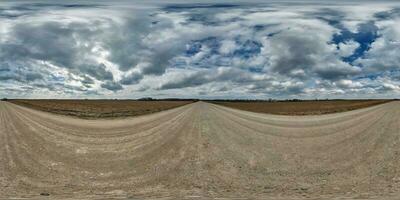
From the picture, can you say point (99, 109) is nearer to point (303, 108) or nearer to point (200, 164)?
point (303, 108)

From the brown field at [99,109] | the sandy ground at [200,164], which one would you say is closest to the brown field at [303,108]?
the brown field at [99,109]

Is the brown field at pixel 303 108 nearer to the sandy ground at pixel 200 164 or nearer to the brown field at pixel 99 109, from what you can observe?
the brown field at pixel 99 109

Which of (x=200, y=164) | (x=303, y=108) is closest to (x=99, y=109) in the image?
(x=303, y=108)

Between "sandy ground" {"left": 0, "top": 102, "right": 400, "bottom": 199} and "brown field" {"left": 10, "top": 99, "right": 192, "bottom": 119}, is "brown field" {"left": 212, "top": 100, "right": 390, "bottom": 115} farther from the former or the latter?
"sandy ground" {"left": 0, "top": 102, "right": 400, "bottom": 199}

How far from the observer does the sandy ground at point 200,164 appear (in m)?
11.0

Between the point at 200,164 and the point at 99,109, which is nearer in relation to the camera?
the point at 200,164

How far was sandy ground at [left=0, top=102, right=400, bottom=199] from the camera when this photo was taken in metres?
11.0

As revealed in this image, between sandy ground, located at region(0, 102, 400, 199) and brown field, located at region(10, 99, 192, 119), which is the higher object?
brown field, located at region(10, 99, 192, 119)

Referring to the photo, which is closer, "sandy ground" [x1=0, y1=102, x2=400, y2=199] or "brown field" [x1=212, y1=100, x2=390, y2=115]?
"sandy ground" [x1=0, y1=102, x2=400, y2=199]

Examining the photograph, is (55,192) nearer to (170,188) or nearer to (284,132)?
(170,188)

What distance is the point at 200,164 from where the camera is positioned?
14.2 m

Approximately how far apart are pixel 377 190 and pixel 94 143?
10.6 meters

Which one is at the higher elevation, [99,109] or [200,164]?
[99,109]

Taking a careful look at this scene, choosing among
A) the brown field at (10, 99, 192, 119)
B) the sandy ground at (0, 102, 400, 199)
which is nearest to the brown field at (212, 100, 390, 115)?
the brown field at (10, 99, 192, 119)
